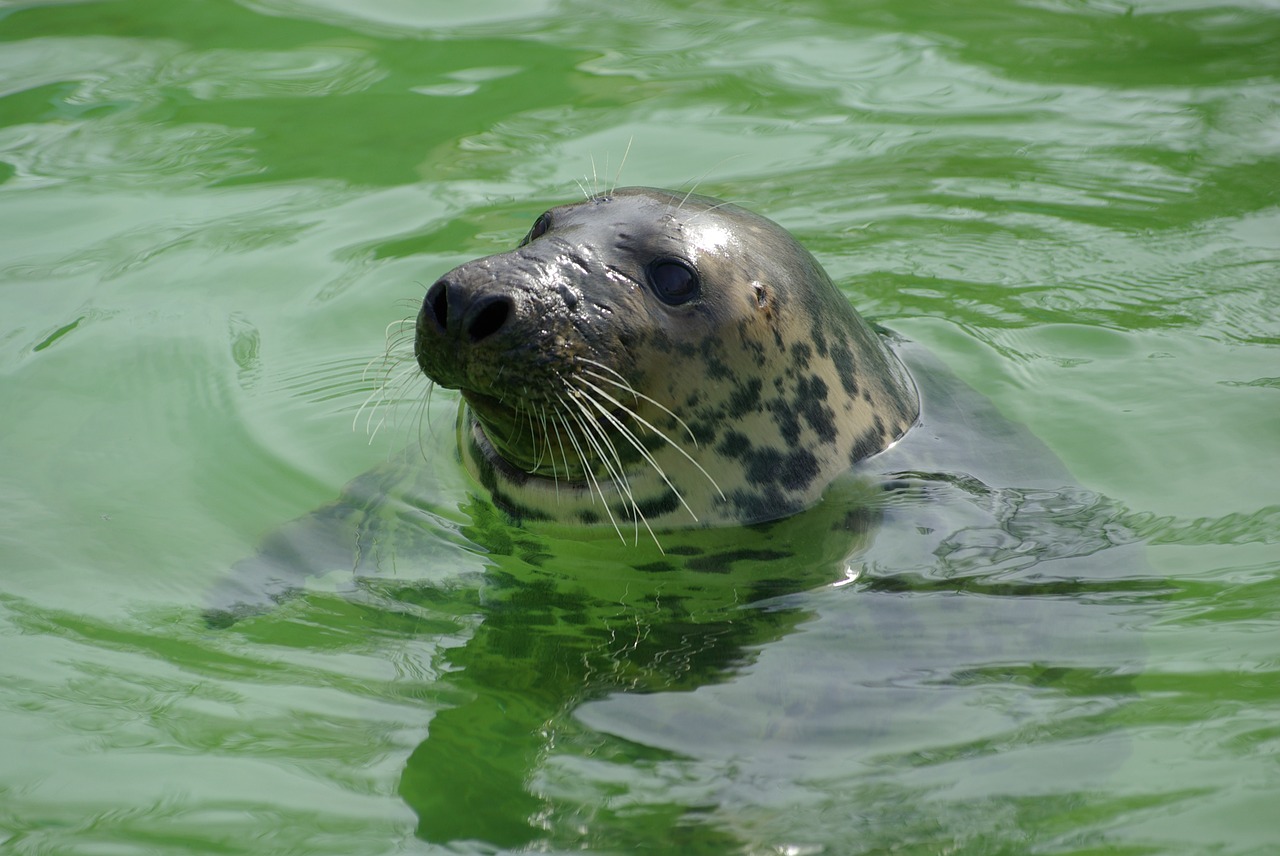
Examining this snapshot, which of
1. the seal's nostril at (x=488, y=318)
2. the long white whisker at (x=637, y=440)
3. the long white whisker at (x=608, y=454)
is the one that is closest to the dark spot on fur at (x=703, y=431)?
the long white whisker at (x=637, y=440)

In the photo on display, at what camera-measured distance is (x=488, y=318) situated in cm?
412

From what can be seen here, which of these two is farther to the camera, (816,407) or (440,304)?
(816,407)

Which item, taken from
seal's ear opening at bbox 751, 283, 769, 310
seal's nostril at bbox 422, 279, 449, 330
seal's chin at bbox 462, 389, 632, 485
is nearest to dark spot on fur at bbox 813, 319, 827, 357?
seal's ear opening at bbox 751, 283, 769, 310

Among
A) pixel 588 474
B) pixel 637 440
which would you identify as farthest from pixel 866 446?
pixel 588 474

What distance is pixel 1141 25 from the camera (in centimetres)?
945

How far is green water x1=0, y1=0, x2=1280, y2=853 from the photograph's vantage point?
358 centimetres

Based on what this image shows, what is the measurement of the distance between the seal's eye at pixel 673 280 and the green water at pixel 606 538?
30.1 inches

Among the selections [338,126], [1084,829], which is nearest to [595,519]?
[1084,829]

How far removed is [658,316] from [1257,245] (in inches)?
154

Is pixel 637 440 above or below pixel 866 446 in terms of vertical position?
above

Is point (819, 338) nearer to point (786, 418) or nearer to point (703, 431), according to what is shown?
point (786, 418)

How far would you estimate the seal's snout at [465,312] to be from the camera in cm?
409

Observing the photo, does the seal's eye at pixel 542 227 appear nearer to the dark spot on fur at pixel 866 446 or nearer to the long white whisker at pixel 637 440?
the long white whisker at pixel 637 440

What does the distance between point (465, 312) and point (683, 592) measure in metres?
1.08
